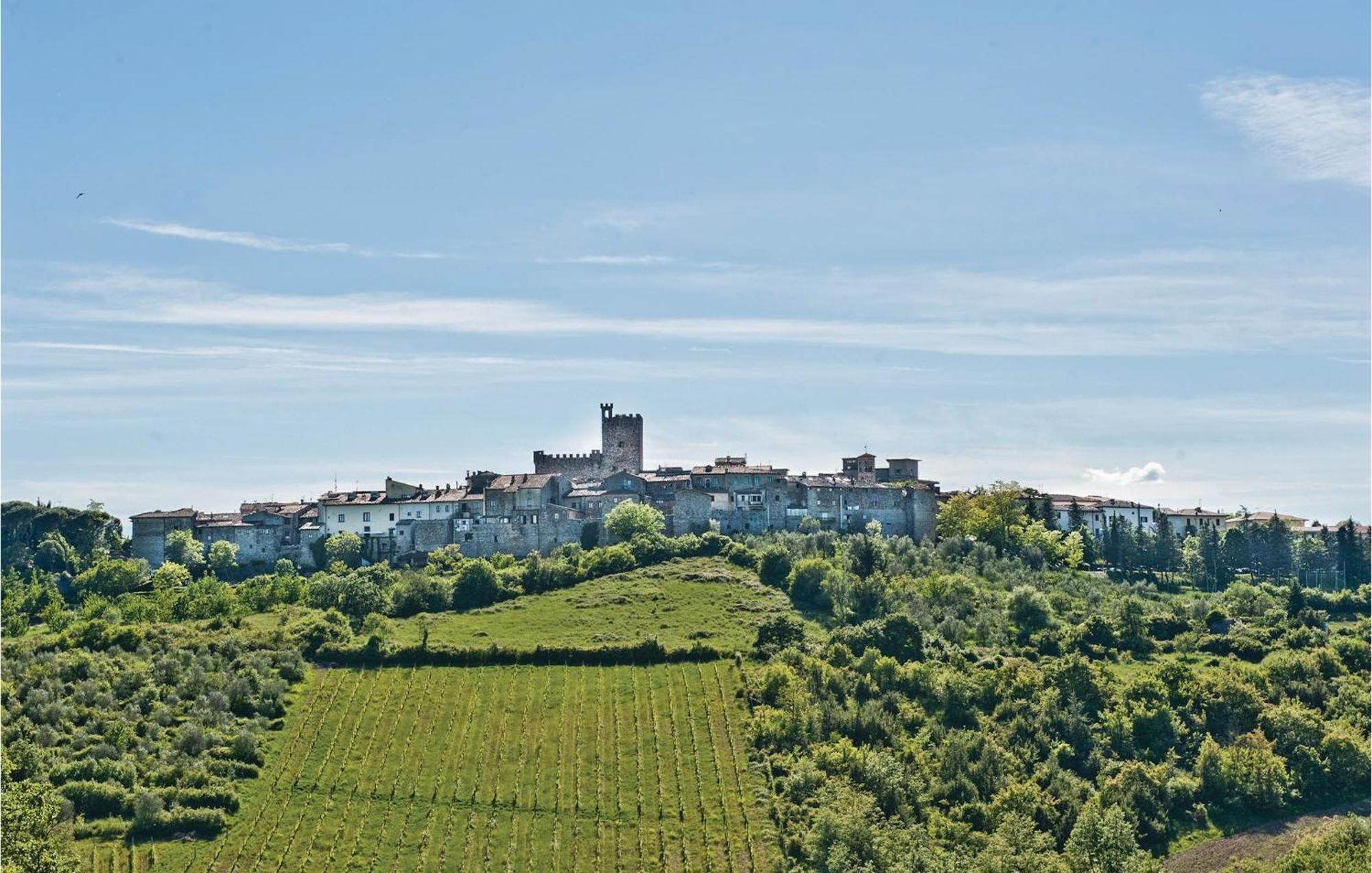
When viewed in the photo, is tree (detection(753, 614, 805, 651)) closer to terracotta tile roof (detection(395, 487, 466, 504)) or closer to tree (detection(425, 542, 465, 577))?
tree (detection(425, 542, 465, 577))

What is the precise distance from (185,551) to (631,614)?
1581 inches

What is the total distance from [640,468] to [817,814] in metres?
73.9

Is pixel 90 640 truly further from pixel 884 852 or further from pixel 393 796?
pixel 884 852

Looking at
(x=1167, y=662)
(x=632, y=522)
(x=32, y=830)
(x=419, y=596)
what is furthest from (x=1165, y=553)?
(x=32, y=830)

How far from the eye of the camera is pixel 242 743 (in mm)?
74312

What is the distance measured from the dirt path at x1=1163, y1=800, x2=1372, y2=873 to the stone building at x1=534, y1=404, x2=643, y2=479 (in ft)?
246

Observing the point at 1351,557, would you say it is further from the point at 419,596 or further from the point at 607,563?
the point at 419,596

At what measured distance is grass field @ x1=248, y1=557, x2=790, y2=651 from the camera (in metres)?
90.8

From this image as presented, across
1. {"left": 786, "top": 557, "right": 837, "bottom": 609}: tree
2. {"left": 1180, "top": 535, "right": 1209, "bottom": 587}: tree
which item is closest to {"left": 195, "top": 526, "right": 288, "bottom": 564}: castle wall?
{"left": 786, "top": 557, "right": 837, "bottom": 609}: tree

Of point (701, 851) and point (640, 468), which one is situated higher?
point (640, 468)

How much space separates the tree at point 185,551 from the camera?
117 meters

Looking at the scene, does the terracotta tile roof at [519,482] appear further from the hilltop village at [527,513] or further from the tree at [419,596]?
the tree at [419,596]

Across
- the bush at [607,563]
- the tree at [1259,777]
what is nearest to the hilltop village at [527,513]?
the bush at [607,563]

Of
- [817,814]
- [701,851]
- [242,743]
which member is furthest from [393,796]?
[817,814]
